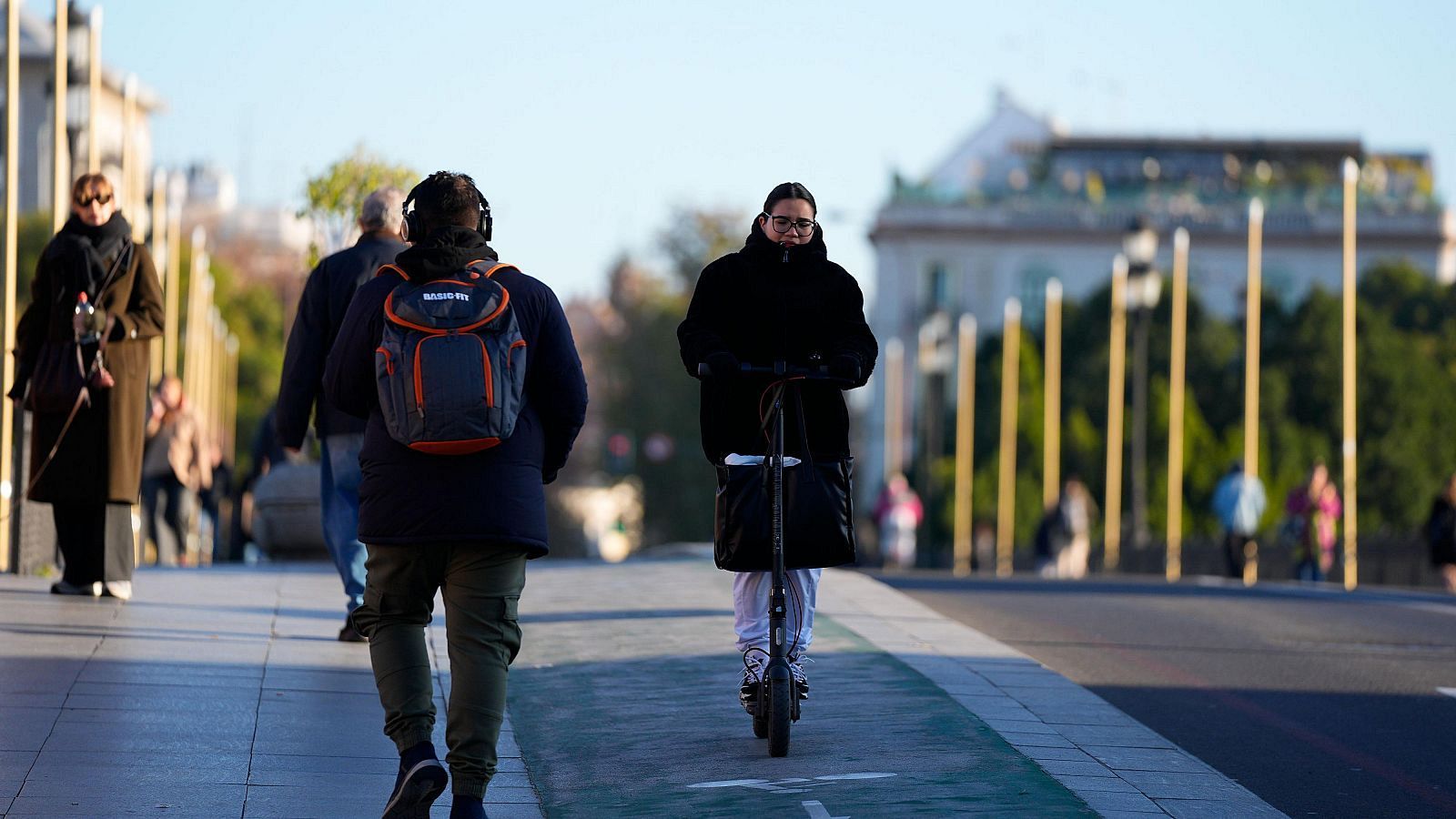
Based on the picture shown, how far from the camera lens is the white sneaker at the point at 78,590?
12.3 metres

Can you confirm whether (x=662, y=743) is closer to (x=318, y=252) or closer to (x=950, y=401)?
(x=318, y=252)

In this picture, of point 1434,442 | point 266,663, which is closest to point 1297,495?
point 266,663

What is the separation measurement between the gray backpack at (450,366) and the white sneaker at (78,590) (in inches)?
234

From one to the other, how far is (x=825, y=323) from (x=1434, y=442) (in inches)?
A: 2846

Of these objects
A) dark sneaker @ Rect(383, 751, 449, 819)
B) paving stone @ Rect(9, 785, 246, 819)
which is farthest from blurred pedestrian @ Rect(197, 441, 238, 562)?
dark sneaker @ Rect(383, 751, 449, 819)

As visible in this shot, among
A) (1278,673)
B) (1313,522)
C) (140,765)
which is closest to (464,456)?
(140,765)

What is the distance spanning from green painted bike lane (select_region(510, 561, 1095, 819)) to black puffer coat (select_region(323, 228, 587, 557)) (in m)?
1.12

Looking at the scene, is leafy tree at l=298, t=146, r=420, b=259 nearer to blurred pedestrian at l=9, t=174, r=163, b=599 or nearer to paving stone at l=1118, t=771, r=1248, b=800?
blurred pedestrian at l=9, t=174, r=163, b=599

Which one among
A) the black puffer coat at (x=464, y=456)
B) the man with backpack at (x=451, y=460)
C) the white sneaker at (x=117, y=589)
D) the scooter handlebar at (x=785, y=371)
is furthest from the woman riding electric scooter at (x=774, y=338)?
the white sneaker at (x=117, y=589)

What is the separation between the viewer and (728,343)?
28.2 feet

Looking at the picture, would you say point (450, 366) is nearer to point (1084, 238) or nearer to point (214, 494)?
point (214, 494)

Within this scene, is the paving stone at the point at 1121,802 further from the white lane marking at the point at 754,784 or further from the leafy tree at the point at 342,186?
the leafy tree at the point at 342,186

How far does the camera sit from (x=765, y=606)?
28.2 ft

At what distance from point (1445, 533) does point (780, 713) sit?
20.2 m
